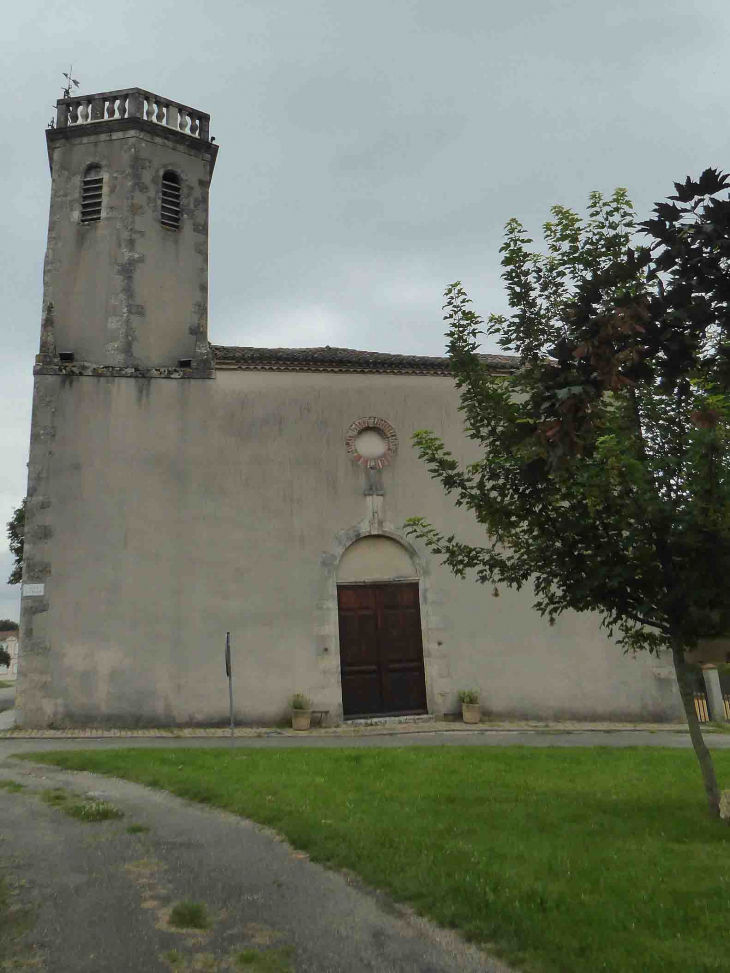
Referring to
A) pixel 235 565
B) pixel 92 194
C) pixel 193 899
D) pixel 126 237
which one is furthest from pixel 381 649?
pixel 92 194

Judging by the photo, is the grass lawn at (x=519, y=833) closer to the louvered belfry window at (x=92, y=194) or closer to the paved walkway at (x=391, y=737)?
the paved walkway at (x=391, y=737)

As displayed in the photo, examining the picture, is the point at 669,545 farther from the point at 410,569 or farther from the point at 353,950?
the point at 410,569

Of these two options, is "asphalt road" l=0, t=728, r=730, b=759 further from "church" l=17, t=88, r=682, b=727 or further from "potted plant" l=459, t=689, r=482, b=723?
"church" l=17, t=88, r=682, b=727

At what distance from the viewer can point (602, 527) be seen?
678 centimetres

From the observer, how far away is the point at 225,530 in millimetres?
15336

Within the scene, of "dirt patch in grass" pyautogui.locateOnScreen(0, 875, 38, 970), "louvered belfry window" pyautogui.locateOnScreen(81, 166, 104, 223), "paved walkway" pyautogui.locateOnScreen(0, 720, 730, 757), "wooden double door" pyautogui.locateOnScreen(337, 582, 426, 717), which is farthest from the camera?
"louvered belfry window" pyautogui.locateOnScreen(81, 166, 104, 223)

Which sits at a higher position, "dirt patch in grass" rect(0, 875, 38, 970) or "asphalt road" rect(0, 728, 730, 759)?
"asphalt road" rect(0, 728, 730, 759)

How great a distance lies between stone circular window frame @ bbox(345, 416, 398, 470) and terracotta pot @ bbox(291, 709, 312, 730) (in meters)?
5.22

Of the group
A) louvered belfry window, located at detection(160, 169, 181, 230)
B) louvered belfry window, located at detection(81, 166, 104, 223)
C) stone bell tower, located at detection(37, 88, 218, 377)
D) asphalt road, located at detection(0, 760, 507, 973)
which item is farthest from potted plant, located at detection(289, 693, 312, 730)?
louvered belfry window, located at detection(81, 166, 104, 223)

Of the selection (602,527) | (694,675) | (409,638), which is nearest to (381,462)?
(409,638)

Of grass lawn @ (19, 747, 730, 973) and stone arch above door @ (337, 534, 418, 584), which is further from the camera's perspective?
stone arch above door @ (337, 534, 418, 584)

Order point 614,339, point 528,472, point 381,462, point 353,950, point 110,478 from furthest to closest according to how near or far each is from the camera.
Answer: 1. point 381,462
2. point 110,478
3. point 528,472
4. point 353,950
5. point 614,339

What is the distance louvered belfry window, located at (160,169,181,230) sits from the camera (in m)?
17.4

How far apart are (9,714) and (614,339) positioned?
1720 cm
